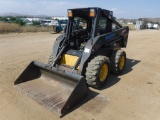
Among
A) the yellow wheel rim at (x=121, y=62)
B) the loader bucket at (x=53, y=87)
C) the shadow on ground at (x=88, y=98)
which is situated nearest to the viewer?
the loader bucket at (x=53, y=87)

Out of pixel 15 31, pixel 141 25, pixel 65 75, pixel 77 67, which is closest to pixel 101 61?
pixel 77 67

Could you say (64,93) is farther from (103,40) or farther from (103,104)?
(103,40)

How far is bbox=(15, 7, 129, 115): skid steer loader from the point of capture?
4.25m

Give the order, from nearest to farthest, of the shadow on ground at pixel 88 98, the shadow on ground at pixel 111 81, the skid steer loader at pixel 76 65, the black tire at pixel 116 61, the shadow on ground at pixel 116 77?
1. the shadow on ground at pixel 88 98
2. the skid steer loader at pixel 76 65
3. the shadow on ground at pixel 111 81
4. the shadow on ground at pixel 116 77
5. the black tire at pixel 116 61

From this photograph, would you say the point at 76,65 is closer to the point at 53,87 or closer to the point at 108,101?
the point at 53,87

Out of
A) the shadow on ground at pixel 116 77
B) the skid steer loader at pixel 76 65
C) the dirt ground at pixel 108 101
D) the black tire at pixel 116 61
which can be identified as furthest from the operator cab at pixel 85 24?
the dirt ground at pixel 108 101

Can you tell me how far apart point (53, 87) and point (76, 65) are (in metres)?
0.81

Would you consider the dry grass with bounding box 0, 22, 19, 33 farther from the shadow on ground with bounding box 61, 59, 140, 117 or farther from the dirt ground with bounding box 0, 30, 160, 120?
the shadow on ground with bounding box 61, 59, 140, 117

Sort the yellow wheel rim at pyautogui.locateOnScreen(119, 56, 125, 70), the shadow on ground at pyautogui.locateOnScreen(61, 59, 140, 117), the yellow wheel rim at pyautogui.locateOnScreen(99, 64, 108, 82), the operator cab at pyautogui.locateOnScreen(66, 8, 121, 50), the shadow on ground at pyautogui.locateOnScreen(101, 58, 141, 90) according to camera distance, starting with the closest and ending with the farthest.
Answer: the shadow on ground at pyautogui.locateOnScreen(61, 59, 140, 117) → the yellow wheel rim at pyautogui.locateOnScreen(99, 64, 108, 82) → the operator cab at pyautogui.locateOnScreen(66, 8, 121, 50) → the shadow on ground at pyautogui.locateOnScreen(101, 58, 141, 90) → the yellow wheel rim at pyautogui.locateOnScreen(119, 56, 125, 70)

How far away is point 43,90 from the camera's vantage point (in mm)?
4641

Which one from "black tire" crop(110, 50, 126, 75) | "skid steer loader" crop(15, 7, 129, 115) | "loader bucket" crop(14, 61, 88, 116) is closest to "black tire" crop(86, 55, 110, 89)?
"skid steer loader" crop(15, 7, 129, 115)

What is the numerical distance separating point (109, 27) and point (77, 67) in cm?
185

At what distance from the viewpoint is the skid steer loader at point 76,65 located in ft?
13.9

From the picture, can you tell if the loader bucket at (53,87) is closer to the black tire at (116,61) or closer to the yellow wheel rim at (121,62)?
the black tire at (116,61)
